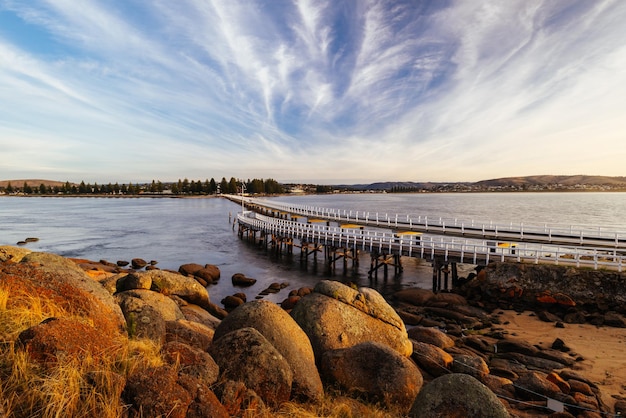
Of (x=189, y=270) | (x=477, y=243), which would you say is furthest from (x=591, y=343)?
(x=189, y=270)

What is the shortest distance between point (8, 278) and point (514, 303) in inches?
857

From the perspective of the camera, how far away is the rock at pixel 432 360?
34.7 feet

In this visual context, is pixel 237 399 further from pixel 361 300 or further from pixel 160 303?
pixel 160 303

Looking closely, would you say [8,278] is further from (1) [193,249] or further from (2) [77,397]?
(1) [193,249]

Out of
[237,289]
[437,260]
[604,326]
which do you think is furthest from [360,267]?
[604,326]

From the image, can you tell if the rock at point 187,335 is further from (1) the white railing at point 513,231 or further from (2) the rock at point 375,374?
(1) the white railing at point 513,231

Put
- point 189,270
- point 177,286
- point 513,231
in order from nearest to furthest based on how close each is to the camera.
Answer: point 177,286 → point 189,270 → point 513,231

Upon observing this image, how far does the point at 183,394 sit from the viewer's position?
14.2 feet

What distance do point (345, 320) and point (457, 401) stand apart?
4.37 m

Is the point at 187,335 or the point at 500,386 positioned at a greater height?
the point at 187,335

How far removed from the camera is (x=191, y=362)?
209 inches

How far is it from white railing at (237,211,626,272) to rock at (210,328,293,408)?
1910 cm

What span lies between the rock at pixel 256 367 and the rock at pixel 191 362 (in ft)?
1.21

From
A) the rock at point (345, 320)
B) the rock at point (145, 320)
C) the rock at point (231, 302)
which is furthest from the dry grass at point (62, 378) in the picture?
the rock at point (231, 302)
